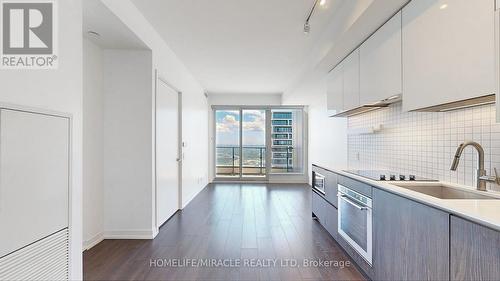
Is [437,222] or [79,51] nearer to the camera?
[437,222]

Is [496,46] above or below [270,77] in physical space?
below

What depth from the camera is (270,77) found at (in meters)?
5.76

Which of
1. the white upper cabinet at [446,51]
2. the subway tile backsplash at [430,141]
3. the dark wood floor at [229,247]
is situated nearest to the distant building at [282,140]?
the dark wood floor at [229,247]

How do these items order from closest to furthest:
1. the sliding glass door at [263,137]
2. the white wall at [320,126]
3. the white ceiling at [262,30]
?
the white ceiling at [262,30], the white wall at [320,126], the sliding glass door at [263,137]

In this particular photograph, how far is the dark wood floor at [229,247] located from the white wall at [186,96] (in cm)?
97

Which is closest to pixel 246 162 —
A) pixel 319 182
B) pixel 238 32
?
pixel 319 182

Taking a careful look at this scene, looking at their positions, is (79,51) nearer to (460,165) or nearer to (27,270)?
(27,270)

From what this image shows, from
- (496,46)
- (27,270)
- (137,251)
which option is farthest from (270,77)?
(27,270)

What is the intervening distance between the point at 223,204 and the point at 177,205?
0.89 metres

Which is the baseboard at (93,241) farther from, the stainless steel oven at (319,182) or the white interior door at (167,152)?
the stainless steel oven at (319,182)

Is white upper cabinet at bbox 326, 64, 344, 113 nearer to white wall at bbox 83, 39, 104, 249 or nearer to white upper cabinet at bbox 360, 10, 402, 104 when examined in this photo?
white upper cabinet at bbox 360, 10, 402, 104

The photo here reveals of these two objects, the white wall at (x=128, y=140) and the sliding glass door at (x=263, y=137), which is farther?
the sliding glass door at (x=263, y=137)

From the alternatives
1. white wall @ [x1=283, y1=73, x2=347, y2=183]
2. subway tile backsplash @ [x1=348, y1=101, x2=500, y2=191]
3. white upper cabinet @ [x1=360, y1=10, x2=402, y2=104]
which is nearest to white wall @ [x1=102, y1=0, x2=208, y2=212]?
white wall @ [x1=283, y1=73, x2=347, y2=183]

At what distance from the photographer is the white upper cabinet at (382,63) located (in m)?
2.20
